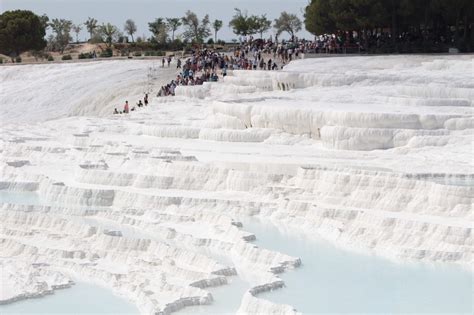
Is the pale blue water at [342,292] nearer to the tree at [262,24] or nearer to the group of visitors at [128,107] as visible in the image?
the group of visitors at [128,107]

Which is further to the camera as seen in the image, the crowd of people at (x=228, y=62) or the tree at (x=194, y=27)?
the tree at (x=194, y=27)

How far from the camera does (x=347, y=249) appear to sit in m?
14.0

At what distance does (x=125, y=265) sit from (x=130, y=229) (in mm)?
2164

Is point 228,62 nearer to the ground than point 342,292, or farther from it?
farther from it

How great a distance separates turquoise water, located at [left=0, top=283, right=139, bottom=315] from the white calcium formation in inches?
5.2

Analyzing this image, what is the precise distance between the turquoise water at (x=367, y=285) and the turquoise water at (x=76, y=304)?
61.1 inches

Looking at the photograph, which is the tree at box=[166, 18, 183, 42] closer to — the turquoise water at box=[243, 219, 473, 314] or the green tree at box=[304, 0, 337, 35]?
the green tree at box=[304, 0, 337, 35]

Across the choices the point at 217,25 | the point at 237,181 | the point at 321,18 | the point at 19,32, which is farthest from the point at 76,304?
the point at 217,25

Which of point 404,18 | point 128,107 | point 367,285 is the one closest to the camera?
point 367,285

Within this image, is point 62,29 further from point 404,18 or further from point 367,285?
point 367,285

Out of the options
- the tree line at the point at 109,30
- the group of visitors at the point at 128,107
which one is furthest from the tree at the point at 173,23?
the group of visitors at the point at 128,107

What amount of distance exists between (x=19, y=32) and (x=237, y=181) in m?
31.6

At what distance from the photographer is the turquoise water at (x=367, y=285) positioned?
11523mm

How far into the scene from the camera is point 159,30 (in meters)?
52.2
